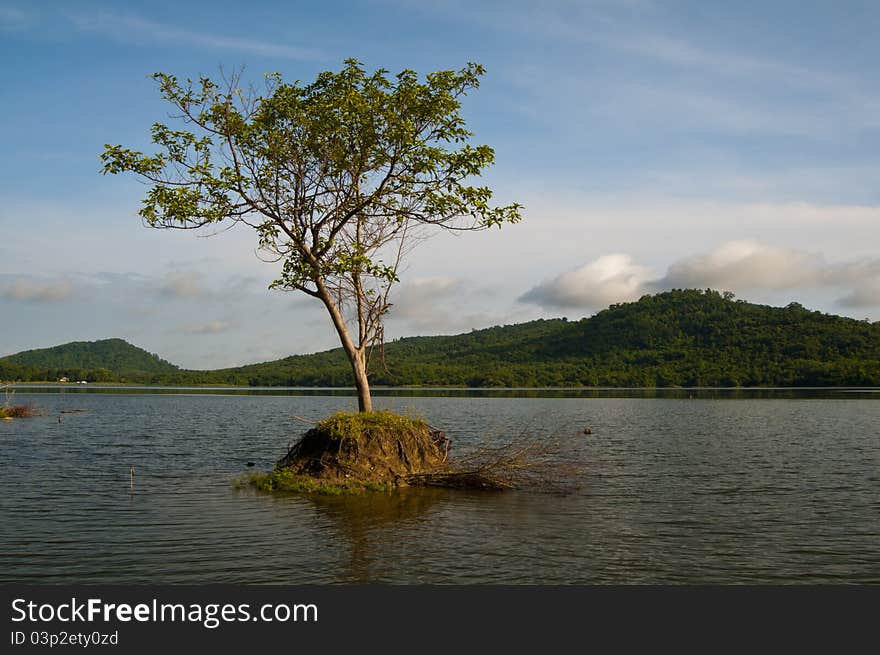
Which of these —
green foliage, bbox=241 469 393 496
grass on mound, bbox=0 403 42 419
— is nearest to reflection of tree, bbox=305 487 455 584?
green foliage, bbox=241 469 393 496

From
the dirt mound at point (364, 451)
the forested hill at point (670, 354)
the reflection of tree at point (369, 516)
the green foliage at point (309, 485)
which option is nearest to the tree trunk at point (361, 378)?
the dirt mound at point (364, 451)

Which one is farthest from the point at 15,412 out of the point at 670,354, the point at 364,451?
the point at 670,354

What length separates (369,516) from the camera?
17453 millimetres

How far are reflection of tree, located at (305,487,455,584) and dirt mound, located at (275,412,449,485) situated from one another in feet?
2.74

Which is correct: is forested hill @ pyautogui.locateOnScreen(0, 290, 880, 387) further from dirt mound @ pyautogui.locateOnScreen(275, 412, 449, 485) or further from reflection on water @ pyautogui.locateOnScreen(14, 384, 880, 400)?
dirt mound @ pyautogui.locateOnScreen(275, 412, 449, 485)

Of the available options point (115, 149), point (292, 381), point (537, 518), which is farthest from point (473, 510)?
point (292, 381)

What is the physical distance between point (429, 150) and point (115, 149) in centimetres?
916

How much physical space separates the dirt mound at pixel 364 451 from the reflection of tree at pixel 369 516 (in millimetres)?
835

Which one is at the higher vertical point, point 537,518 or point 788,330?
point 788,330

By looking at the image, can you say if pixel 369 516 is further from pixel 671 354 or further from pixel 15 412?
pixel 671 354

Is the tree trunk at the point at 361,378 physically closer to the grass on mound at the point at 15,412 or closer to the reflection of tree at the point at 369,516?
the reflection of tree at the point at 369,516

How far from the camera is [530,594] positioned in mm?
11641

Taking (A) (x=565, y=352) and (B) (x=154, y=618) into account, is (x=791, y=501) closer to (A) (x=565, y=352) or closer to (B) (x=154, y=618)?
(B) (x=154, y=618)

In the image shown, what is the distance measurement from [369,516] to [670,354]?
140605mm
